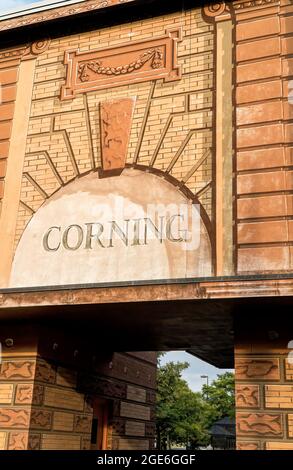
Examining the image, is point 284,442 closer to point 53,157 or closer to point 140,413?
point 53,157

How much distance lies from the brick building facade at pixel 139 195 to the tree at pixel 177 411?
33013 mm

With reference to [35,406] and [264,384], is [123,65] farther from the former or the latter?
[35,406]

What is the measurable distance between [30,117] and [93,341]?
5.37 m

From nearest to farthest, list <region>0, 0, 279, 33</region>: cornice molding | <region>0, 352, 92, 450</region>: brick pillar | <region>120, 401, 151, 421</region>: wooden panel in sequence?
<region>0, 352, 92, 450</region>: brick pillar, <region>0, 0, 279, 33</region>: cornice molding, <region>120, 401, 151, 421</region>: wooden panel

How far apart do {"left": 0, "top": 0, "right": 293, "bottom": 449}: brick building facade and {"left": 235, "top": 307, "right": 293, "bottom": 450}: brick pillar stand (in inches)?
0.9

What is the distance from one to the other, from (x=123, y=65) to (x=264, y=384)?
265 inches

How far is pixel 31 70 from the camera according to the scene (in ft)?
38.5

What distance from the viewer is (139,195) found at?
9.88m

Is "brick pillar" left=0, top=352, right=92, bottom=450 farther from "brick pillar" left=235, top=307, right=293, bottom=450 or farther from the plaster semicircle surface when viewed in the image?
"brick pillar" left=235, top=307, right=293, bottom=450

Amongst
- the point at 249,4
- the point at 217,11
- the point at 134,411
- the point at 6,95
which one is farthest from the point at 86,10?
the point at 134,411

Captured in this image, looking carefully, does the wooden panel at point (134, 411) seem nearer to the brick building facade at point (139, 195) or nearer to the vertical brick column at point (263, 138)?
the brick building facade at point (139, 195)

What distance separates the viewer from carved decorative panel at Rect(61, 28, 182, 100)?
10.6m

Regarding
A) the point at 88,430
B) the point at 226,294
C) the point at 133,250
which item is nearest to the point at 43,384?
the point at 88,430

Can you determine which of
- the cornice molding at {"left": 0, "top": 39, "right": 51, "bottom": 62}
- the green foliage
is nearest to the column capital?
the cornice molding at {"left": 0, "top": 39, "right": 51, "bottom": 62}
